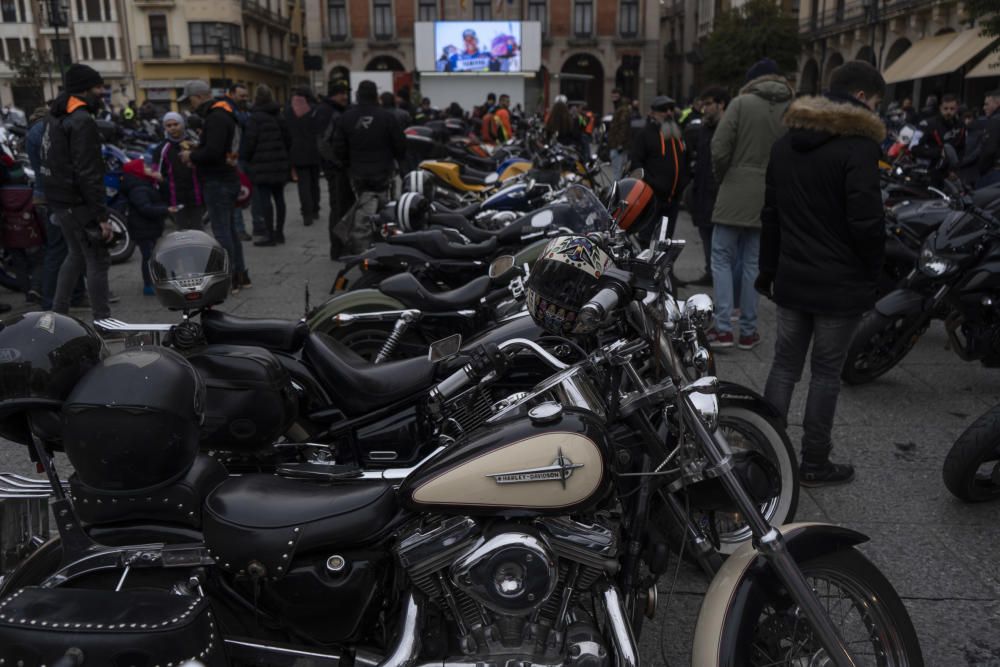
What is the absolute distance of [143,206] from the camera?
7.42 m

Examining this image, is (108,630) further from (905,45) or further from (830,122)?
(905,45)

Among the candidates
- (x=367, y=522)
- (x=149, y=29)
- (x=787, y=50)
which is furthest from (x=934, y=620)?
(x=149, y=29)

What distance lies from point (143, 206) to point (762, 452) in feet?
20.2

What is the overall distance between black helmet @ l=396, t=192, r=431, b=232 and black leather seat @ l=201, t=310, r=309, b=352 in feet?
10.4

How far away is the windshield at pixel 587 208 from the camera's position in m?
5.07

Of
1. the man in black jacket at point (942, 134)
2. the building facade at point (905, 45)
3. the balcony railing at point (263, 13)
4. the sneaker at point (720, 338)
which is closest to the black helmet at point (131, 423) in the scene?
the sneaker at point (720, 338)

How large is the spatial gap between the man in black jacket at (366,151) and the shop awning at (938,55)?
22.7 meters

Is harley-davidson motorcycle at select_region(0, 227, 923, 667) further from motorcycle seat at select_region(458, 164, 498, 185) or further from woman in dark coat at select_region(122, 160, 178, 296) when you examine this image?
motorcycle seat at select_region(458, 164, 498, 185)

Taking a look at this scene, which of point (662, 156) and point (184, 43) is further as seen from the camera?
point (184, 43)

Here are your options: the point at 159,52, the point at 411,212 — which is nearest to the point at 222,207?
the point at 411,212

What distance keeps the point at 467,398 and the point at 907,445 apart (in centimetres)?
274

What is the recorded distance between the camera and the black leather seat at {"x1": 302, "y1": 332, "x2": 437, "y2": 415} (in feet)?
10.8

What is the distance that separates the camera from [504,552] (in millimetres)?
2020

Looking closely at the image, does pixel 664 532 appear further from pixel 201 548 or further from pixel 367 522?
pixel 201 548
